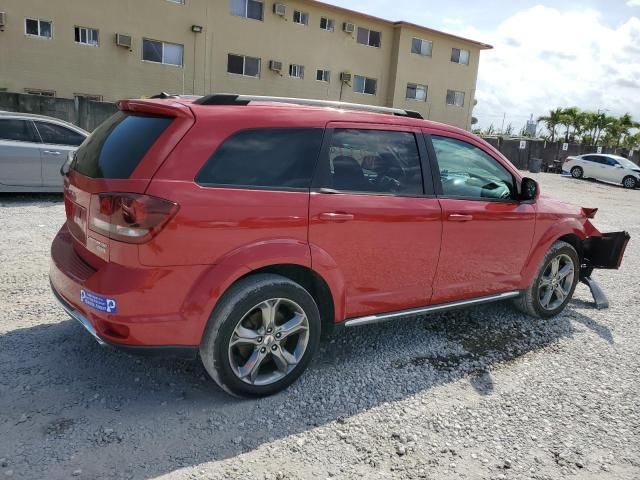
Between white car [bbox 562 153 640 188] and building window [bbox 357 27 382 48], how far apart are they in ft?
41.0

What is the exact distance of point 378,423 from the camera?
3.14 meters

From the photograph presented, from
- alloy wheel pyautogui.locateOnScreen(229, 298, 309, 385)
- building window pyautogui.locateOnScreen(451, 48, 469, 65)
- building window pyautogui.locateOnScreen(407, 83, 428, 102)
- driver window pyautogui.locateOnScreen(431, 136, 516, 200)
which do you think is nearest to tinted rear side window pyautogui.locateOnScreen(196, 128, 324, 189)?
alloy wheel pyautogui.locateOnScreen(229, 298, 309, 385)

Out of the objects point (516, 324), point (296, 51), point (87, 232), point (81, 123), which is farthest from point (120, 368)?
point (296, 51)

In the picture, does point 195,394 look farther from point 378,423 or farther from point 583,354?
point 583,354

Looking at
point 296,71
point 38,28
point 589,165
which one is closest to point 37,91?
Result: point 38,28

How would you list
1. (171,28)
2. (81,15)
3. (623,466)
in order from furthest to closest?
(171,28)
(81,15)
(623,466)

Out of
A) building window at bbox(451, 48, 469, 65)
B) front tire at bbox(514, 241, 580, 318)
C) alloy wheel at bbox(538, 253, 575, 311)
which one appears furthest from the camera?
building window at bbox(451, 48, 469, 65)

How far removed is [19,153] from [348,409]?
775 cm

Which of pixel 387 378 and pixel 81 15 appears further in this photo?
pixel 81 15

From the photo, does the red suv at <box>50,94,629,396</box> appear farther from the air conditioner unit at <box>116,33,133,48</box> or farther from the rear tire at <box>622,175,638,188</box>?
the rear tire at <box>622,175,638,188</box>

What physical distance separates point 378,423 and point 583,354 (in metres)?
2.19

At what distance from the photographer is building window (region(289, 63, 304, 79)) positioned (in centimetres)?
2644

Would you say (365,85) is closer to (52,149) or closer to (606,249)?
(52,149)

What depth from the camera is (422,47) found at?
30.9 meters
